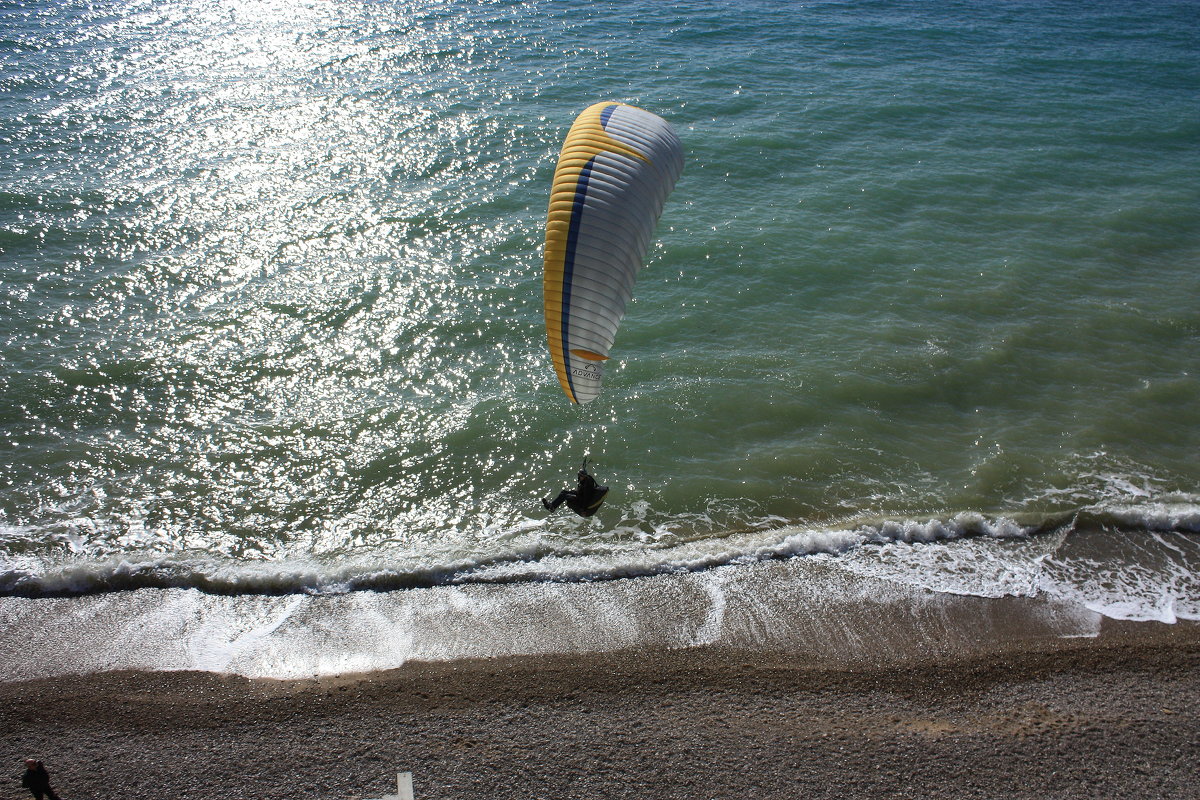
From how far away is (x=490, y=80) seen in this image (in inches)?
1163

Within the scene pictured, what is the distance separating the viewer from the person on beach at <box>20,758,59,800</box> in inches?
347

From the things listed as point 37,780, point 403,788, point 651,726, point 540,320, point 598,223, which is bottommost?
point 651,726

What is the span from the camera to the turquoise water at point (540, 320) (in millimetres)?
13609

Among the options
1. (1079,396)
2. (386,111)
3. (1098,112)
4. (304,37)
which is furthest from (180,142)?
(1098,112)

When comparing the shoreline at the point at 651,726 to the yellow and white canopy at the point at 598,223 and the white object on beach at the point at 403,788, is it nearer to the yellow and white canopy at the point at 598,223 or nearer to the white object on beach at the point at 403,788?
the white object on beach at the point at 403,788

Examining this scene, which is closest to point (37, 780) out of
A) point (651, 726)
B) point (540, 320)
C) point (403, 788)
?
point (403, 788)

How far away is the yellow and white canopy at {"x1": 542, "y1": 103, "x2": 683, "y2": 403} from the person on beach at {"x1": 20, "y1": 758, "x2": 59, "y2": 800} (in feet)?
23.5

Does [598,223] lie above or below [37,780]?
above

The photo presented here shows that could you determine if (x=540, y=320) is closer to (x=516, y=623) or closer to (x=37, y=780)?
(x=516, y=623)

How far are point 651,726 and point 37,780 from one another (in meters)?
6.78

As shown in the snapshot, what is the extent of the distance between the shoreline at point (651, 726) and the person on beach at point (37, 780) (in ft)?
1.41

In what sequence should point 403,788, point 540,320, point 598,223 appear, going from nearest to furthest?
point 403,788 → point 598,223 → point 540,320

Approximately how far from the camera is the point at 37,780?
8828 mm

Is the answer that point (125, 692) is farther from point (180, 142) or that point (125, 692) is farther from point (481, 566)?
point (180, 142)
